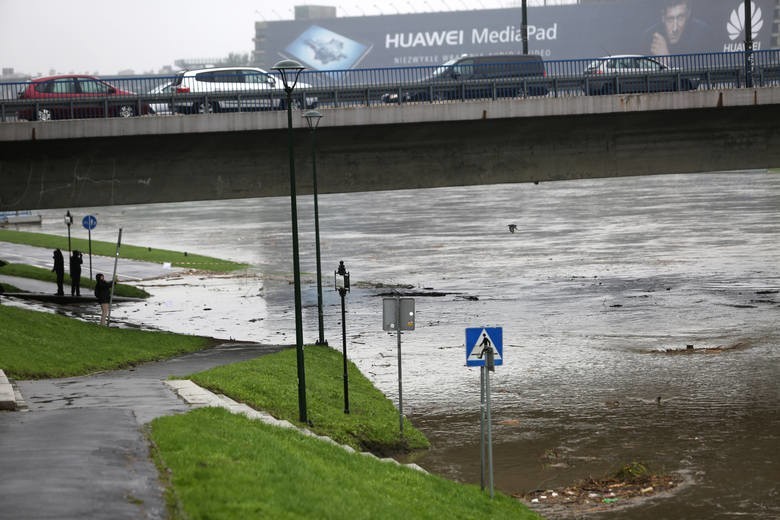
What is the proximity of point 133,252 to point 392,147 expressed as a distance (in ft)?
88.7

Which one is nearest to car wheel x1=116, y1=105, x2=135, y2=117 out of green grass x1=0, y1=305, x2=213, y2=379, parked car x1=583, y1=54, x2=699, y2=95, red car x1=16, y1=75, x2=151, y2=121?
red car x1=16, y1=75, x2=151, y2=121

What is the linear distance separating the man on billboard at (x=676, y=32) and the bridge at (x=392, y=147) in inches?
4989

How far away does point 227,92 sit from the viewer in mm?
35344

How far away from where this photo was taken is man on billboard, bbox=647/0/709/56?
160625 millimetres

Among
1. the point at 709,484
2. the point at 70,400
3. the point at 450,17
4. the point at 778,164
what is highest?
the point at 450,17

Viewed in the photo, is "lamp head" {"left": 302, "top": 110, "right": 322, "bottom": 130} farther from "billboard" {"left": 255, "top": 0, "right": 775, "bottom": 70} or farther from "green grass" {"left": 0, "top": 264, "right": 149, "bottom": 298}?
"billboard" {"left": 255, "top": 0, "right": 775, "bottom": 70}

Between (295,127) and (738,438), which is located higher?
(295,127)

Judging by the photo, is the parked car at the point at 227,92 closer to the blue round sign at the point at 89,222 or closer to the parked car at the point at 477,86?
the parked car at the point at 477,86

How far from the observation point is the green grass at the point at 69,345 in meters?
25.2

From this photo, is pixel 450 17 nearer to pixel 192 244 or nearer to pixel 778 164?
pixel 192 244

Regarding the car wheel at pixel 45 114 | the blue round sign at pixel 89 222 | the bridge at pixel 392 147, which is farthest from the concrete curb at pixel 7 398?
the blue round sign at pixel 89 222

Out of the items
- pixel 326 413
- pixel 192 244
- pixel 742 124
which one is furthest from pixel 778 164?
pixel 192 244

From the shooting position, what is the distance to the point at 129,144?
35.1 meters

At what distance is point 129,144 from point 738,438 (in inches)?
801
